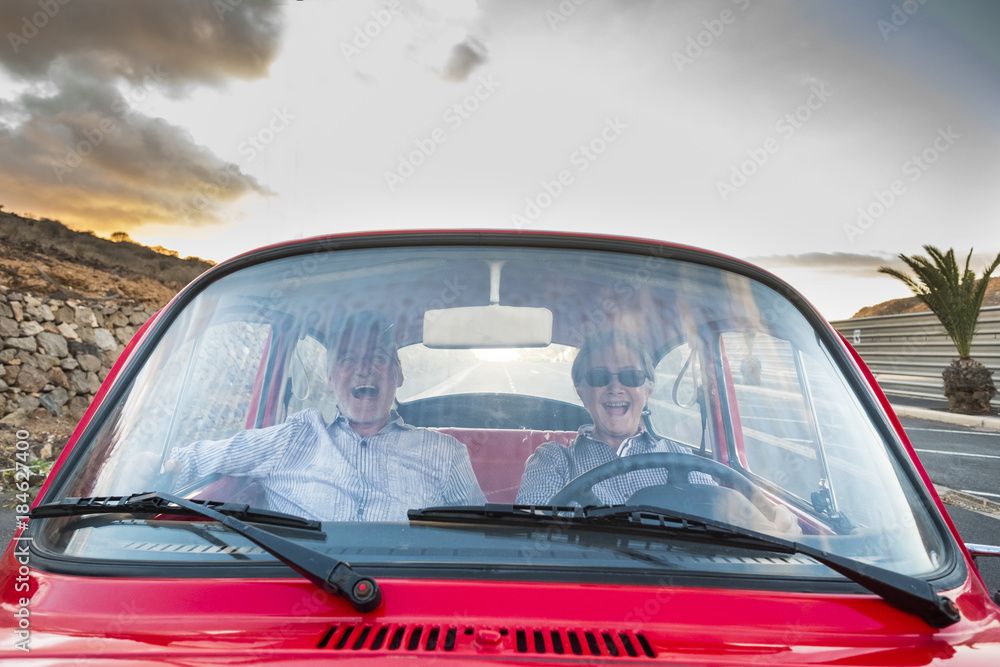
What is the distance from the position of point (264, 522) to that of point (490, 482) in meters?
0.60

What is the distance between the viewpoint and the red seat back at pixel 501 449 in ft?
5.01

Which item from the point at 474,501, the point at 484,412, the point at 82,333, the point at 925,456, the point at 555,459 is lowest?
the point at 474,501

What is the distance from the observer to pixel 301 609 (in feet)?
3.05

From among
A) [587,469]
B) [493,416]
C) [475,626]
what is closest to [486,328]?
[493,416]

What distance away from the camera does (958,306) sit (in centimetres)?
1373

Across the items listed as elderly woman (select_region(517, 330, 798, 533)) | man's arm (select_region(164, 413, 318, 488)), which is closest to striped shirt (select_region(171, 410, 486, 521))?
man's arm (select_region(164, 413, 318, 488))

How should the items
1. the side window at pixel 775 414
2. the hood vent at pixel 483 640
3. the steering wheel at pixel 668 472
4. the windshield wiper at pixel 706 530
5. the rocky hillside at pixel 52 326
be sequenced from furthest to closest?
the rocky hillside at pixel 52 326, the side window at pixel 775 414, the steering wheel at pixel 668 472, the windshield wiper at pixel 706 530, the hood vent at pixel 483 640

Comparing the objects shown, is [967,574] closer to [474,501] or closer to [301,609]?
[474,501]

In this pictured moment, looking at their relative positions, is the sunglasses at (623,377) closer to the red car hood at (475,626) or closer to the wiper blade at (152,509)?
Result: the red car hood at (475,626)

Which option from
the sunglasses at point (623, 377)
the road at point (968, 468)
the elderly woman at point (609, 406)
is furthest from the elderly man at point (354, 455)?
the road at point (968, 468)

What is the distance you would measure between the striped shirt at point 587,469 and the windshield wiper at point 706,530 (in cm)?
12

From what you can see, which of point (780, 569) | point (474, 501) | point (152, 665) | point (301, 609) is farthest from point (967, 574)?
point (152, 665)

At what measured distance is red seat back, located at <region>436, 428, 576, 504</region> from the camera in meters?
1.53

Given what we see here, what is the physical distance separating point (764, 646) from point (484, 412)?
106cm
